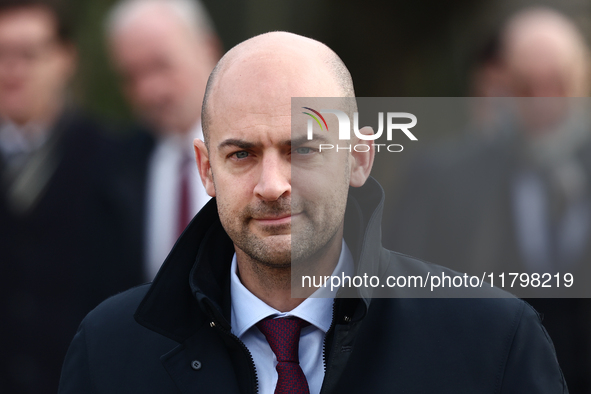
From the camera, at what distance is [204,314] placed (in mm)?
2629

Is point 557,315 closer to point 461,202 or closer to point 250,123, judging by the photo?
point 461,202

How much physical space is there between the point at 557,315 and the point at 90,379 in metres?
2.50

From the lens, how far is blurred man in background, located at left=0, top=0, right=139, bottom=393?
4.22 meters

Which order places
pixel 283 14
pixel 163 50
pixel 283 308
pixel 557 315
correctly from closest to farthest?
1. pixel 283 308
2. pixel 557 315
3. pixel 163 50
4. pixel 283 14

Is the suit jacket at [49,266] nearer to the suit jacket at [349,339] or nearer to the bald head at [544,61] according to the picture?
the suit jacket at [349,339]

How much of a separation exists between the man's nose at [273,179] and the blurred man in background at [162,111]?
203 cm

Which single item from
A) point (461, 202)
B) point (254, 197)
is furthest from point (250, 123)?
point (461, 202)

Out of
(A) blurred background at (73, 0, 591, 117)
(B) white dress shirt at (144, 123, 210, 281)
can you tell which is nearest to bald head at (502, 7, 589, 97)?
(B) white dress shirt at (144, 123, 210, 281)

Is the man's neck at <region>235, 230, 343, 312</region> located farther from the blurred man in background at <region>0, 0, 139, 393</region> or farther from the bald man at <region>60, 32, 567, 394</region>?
the blurred man in background at <region>0, 0, 139, 393</region>

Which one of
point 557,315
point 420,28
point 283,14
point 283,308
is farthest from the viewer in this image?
point 420,28

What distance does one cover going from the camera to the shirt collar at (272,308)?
2.53 meters

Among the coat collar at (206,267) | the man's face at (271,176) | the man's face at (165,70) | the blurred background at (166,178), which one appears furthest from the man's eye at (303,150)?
the man's face at (165,70)

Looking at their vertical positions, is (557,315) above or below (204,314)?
below

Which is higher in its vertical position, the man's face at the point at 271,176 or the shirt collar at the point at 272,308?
the man's face at the point at 271,176
